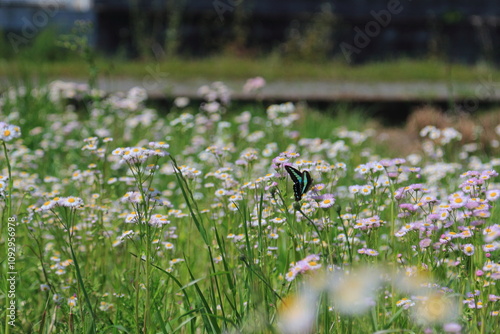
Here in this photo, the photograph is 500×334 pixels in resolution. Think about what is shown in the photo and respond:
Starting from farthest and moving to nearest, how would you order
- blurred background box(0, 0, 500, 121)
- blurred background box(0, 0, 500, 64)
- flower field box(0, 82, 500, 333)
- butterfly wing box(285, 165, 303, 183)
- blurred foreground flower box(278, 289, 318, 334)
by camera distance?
blurred background box(0, 0, 500, 64) < blurred background box(0, 0, 500, 121) < butterfly wing box(285, 165, 303, 183) < flower field box(0, 82, 500, 333) < blurred foreground flower box(278, 289, 318, 334)

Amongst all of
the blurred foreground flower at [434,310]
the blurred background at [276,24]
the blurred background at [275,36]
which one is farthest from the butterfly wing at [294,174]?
the blurred background at [276,24]

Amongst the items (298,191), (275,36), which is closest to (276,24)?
(275,36)

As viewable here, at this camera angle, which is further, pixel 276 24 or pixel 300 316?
pixel 276 24

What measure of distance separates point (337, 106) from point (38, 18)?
7998mm

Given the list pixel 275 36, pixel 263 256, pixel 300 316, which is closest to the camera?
pixel 300 316

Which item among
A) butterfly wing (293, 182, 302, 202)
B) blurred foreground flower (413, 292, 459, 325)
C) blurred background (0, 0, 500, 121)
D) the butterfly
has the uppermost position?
blurred background (0, 0, 500, 121)

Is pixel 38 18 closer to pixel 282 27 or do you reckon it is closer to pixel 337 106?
pixel 282 27

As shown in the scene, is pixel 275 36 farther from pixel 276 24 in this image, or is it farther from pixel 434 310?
pixel 434 310

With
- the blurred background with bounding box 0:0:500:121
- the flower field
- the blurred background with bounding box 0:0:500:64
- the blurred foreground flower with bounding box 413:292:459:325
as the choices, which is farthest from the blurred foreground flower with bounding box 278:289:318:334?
the blurred background with bounding box 0:0:500:64

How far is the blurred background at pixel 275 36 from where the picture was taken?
419 inches

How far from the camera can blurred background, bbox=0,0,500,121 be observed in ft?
34.9

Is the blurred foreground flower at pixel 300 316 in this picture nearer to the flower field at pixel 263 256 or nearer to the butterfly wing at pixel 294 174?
the flower field at pixel 263 256

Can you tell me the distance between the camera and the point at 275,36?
13.8m

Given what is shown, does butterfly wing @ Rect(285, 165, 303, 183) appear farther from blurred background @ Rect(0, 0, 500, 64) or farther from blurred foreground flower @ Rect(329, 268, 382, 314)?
blurred background @ Rect(0, 0, 500, 64)
